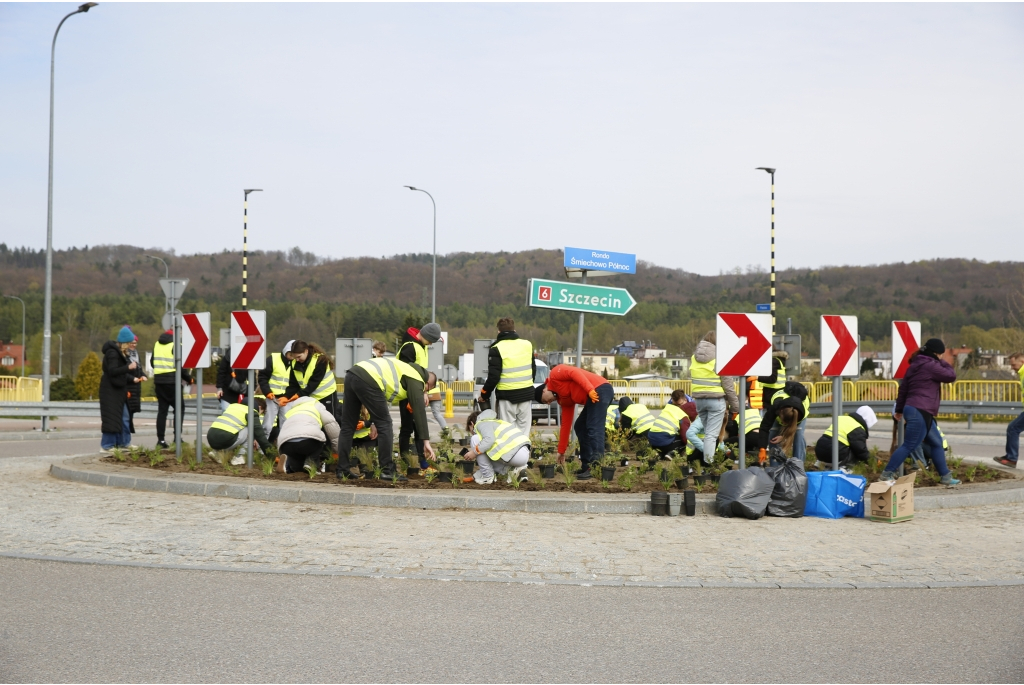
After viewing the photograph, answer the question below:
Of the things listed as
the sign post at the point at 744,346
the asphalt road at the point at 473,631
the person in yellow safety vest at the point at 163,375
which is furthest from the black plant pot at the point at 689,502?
the person in yellow safety vest at the point at 163,375

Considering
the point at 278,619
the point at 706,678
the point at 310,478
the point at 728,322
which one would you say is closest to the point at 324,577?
the point at 278,619

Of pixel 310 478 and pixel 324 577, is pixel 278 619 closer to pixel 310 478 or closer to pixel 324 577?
pixel 324 577

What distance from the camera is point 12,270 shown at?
463ft

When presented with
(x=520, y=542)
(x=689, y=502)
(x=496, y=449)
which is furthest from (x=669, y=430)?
(x=520, y=542)

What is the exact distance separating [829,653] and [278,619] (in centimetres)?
291

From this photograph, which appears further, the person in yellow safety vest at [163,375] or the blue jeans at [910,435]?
the person in yellow safety vest at [163,375]

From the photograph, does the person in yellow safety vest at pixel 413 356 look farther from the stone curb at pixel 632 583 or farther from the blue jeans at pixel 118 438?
the blue jeans at pixel 118 438

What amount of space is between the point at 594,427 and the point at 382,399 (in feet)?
8.36

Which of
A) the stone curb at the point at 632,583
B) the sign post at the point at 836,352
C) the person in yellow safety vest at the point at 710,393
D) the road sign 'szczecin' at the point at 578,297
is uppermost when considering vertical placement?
the road sign 'szczecin' at the point at 578,297

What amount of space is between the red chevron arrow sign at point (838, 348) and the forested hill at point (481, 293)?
56.7 meters

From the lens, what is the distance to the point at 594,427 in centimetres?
1162

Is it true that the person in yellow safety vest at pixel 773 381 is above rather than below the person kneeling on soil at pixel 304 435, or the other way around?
above

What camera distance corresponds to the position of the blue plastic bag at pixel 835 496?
9.52m

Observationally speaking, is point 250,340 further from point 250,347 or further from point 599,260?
point 599,260
